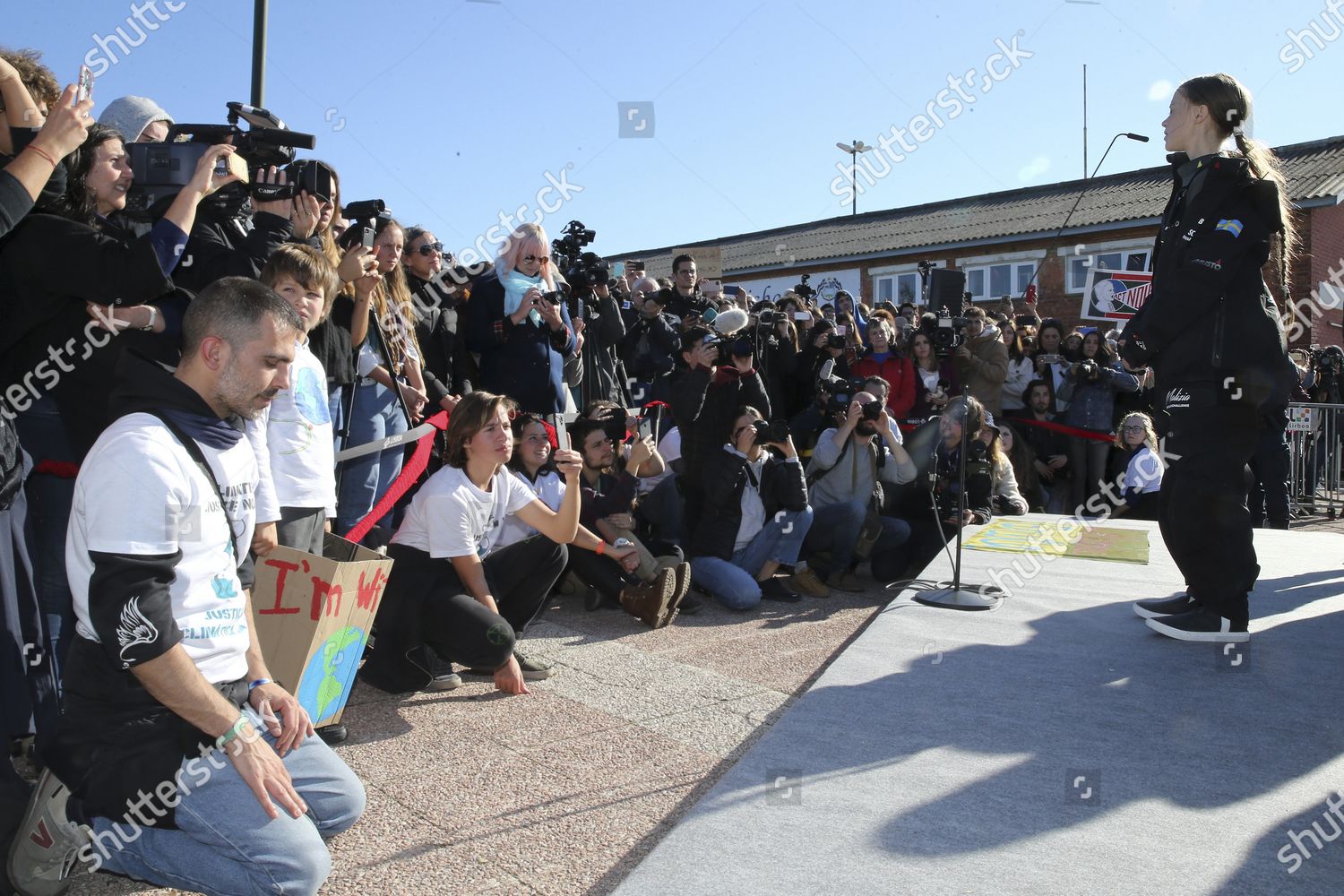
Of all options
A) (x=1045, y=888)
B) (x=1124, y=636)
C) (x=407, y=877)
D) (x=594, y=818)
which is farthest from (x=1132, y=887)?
(x=1124, y=636)

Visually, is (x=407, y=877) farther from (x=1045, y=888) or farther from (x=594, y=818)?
(x=1045, y=888)

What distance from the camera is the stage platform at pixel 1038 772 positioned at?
222cm

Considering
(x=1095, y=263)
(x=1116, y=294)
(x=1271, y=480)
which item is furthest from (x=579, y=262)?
(x=1095, y=263)

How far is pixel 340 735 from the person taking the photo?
329 cm

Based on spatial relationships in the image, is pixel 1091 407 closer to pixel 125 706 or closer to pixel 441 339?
pixel 441 339

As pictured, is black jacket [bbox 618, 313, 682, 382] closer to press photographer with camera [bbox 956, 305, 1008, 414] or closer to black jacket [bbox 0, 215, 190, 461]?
press photographer with camera [bbox 956, 305, 1008, 414]

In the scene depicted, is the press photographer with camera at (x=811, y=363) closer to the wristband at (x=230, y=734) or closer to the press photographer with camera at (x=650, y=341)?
Result: the press photographer with camera at (x=650, y=341)

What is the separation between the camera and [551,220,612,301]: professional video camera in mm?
5844

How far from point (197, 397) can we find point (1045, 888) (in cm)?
205

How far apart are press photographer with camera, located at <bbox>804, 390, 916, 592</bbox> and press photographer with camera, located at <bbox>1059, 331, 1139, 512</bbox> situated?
7.80 feet

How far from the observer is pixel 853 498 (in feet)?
21.0

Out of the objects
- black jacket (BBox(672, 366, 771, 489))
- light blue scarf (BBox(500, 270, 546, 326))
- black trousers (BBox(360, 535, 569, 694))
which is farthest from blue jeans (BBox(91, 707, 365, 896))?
black jacket (BBox(672, 366, 771, 489))

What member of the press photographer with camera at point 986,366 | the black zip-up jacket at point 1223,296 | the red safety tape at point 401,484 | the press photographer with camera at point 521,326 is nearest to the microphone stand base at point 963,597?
the black zip-up jacket at point 1223,296

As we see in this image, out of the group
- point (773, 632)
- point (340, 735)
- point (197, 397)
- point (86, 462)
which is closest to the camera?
point (86, 462)
